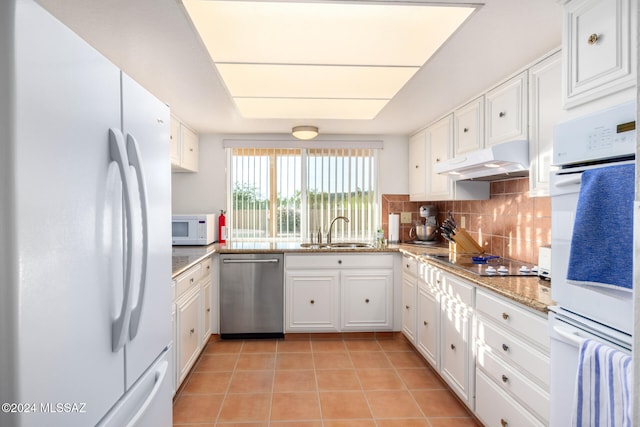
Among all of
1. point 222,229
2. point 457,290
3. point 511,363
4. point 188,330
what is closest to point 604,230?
point 511,363

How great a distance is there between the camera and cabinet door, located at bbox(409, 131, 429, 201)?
378 cm

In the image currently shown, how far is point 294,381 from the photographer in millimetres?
2732

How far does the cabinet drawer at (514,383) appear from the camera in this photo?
1.56 meters

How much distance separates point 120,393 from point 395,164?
3.73 meters

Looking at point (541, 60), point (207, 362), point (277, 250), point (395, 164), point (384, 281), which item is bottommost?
point (207, 362)

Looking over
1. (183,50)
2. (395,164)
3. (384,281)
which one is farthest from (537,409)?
(395,164)

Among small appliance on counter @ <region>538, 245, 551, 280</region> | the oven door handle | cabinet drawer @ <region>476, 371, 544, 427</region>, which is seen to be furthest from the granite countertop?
cabinet drawer @ <region>476, 371, 544, 427</region>

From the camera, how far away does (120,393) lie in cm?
100

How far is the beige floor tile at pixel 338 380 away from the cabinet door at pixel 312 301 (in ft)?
2.37

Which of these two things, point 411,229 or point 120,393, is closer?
point 120,393

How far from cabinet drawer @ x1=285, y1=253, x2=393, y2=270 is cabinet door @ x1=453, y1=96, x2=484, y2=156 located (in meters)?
1.21

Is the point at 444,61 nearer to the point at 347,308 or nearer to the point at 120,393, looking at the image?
the point at 120,393

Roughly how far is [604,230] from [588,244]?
71 mm

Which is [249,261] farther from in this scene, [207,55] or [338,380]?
[207,55]
